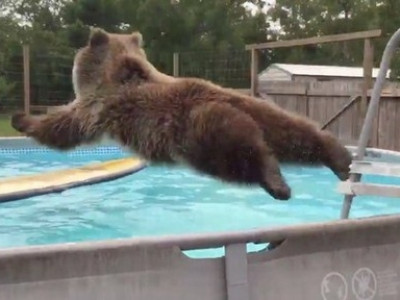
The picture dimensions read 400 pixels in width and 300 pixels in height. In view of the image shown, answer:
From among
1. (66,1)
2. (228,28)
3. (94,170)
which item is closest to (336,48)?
(228,28)

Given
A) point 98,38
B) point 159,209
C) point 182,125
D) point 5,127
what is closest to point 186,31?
point 5,127

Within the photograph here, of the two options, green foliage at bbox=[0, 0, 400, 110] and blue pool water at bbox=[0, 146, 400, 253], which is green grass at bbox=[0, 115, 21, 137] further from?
blue pool water at bbox=[0, 146, 400, 253]

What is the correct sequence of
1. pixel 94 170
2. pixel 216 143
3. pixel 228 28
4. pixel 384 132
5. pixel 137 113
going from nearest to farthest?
1. pixel 216 143
2. pixel 137 113
3. pixel 94 170
4. pixel 384 132
5. pixel 228 28

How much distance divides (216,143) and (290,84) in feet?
32.6

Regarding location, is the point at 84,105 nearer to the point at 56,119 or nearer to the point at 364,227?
the point at 56,119

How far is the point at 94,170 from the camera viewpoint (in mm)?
8281

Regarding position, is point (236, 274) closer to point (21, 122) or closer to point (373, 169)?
point (373, 169)

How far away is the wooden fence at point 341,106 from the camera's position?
32.3ft

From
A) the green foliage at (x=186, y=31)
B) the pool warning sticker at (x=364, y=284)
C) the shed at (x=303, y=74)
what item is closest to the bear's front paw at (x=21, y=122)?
the pool warning sticker at (x=364, y=284)

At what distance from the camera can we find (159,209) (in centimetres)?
706

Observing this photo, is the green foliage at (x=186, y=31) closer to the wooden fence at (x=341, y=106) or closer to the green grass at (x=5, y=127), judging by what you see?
the green grass at (x=5, y=127)

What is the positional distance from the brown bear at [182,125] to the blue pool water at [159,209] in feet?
7.21

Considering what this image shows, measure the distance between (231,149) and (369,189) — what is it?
56 centimetres

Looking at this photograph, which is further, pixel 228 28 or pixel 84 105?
pixel 228 28
